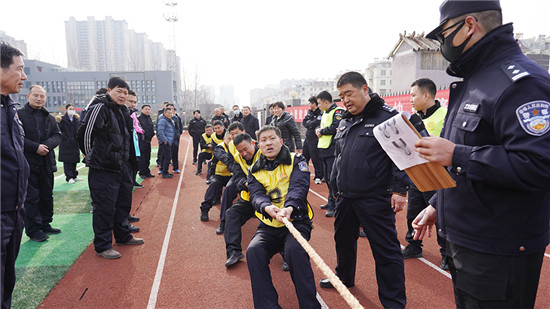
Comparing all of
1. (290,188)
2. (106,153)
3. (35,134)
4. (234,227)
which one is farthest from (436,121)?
(35,134)

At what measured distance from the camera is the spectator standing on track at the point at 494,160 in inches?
49.0

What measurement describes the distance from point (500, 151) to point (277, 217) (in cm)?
176

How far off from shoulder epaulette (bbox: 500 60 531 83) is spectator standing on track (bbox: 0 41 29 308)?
296 centimetres

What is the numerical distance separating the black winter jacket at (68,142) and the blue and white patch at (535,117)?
8845 mm

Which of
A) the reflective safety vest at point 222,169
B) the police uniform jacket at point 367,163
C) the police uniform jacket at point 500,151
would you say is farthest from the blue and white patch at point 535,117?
the reflective safety vest at point 222,169

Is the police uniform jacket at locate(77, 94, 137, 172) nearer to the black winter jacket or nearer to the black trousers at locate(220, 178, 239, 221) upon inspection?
the black trousers at locate(220, 178, 239, 221)

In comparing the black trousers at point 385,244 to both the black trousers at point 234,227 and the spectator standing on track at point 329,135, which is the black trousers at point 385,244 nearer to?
the black trousers at point 234,227

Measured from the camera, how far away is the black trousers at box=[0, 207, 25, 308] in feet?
7.03

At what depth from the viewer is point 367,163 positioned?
2.76 metres

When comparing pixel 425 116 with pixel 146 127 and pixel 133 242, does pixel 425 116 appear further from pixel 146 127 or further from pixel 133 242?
pixel 146 127

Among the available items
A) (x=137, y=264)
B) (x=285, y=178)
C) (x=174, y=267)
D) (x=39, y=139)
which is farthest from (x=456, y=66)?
(x=39, y=139)

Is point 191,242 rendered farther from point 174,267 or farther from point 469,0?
point 469,0

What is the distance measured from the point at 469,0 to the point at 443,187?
90cm

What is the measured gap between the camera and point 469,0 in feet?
4.85
